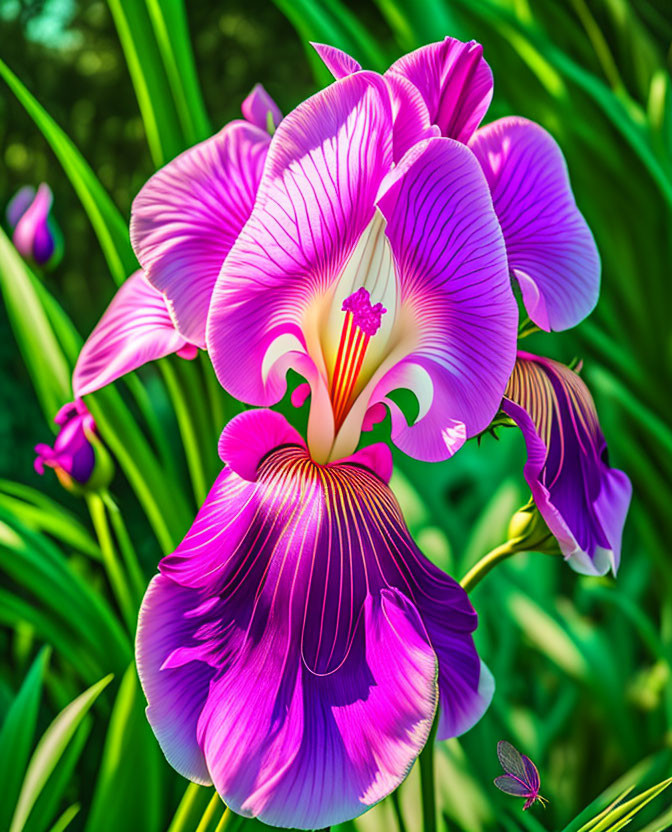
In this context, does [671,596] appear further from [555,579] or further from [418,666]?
[418,666]

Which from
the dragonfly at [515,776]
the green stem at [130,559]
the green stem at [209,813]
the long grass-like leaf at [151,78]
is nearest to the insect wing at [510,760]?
the dragonfly at [515,776]

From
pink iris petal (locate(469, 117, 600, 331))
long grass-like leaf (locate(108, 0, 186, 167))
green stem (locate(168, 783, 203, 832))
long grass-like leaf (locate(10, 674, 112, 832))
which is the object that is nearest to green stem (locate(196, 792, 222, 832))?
green stem (locate(168, 783, 203, 832))

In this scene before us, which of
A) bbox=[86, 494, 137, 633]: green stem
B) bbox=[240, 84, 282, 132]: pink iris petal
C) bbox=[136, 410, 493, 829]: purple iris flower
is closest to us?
bbox=[136, 410, 493, 829]: purple iris flower

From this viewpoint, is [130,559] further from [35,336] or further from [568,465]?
[568,465]

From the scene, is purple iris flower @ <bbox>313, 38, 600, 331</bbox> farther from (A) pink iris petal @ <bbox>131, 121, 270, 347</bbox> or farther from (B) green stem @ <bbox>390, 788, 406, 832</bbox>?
(B) green stem @ <bbox>390, 788, 406, 832</bbox>

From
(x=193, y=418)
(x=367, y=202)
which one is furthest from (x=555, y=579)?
(x=367, y=202)
